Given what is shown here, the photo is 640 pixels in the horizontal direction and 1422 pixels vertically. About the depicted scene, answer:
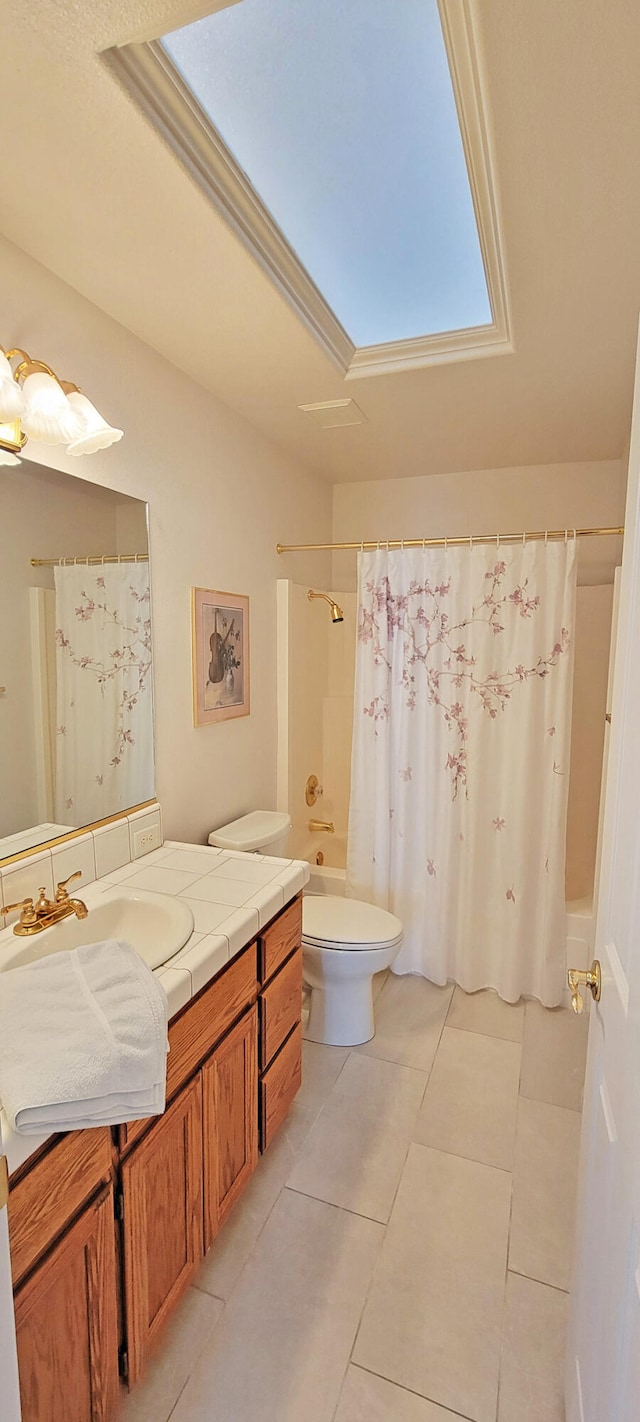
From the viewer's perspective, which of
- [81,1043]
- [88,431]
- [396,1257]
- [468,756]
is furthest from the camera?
[468,756]

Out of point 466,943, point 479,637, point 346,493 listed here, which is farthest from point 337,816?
point 346,493

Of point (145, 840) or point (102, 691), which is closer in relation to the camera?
point (102, 691)

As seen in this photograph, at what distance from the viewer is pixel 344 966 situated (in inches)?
81.2

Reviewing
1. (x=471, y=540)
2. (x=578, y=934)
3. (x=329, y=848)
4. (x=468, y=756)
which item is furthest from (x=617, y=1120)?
(x=329, y=848)

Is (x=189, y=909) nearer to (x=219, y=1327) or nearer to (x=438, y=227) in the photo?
(x=219, y=1327)

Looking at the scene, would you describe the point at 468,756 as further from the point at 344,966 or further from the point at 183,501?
the point at 183,501

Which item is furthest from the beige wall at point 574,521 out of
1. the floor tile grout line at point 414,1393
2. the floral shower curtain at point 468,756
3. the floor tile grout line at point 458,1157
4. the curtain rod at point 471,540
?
the floor tile grout line at point 414,1393

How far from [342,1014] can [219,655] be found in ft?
4.45

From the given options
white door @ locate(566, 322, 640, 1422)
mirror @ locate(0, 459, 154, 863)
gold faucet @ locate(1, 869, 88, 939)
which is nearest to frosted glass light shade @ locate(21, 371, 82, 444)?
mirror @ locate(0, 459, 154, 863)

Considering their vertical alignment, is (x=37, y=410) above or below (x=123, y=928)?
above

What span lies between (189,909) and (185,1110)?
39 cm

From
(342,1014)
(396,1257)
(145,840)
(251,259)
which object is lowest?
(396,1257)

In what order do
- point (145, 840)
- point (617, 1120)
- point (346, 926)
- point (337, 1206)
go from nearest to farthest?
point (617, 1120)
point (337, 1206)
point (145, 840)
point (346, 926)

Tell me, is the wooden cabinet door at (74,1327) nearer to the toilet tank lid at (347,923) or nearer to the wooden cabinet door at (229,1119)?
the wooden cabinet door at (229,1119)
